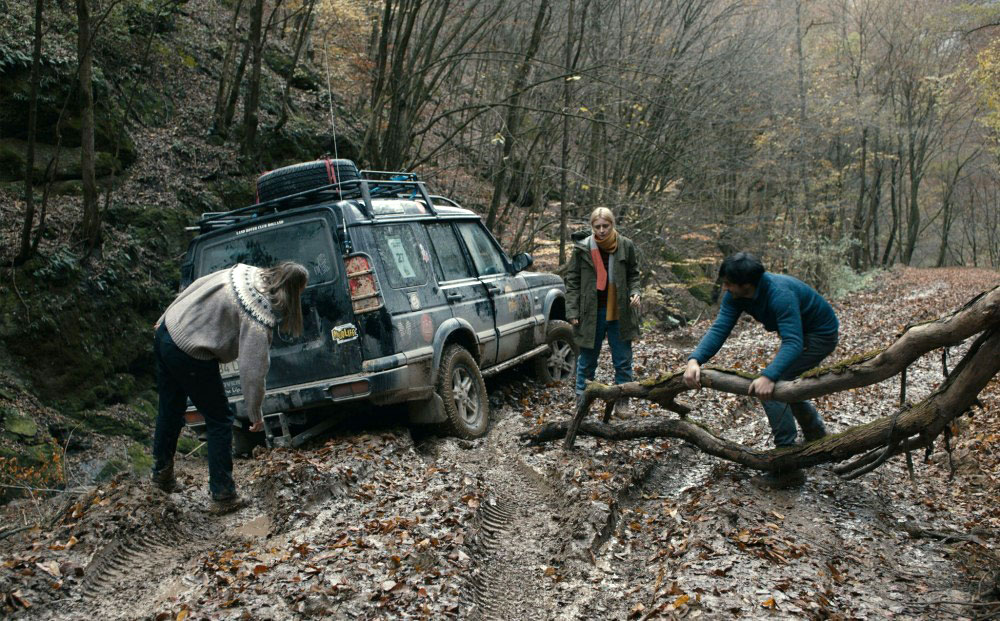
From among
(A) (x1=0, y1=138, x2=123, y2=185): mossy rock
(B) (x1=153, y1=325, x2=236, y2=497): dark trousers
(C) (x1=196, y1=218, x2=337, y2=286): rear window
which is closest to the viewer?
(B) (x1=153, y1=325, x2=236, y2=497): dark trousers

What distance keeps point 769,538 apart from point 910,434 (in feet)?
3.50

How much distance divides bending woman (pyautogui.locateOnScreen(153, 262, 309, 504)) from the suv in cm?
100

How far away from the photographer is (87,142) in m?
9.91

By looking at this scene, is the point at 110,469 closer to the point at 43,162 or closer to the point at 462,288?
the point at 462,288

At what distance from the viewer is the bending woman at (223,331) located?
4.94 meters

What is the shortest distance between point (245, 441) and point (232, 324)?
246 centimetres

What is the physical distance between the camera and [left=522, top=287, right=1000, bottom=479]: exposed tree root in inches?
160

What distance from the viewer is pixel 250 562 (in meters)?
4.29

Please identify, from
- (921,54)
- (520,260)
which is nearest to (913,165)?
(921,54)

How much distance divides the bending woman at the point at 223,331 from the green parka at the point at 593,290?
3.00 m

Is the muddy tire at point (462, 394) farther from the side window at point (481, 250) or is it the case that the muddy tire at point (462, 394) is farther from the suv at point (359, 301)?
the side window at point (481, 250)

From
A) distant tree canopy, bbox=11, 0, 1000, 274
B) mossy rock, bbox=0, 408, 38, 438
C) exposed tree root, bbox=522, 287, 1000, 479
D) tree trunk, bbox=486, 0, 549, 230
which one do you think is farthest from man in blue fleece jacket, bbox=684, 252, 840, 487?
tree trunk, bbox=486, 0, 549, 230

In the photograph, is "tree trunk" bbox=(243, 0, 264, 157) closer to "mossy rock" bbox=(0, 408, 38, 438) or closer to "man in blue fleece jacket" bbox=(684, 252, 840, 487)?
"mossy rock" bbox=(0, 408, 38, 438)

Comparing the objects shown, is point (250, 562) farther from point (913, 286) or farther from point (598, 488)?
point (913, 286)
